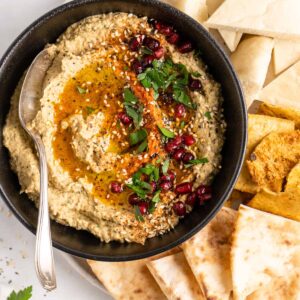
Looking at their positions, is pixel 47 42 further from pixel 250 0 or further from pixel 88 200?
pixel 250 0

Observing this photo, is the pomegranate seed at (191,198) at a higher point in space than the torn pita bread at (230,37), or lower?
lower

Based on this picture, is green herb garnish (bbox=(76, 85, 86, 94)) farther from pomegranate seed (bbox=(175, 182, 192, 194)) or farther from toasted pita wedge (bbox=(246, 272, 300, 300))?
toasted pita wedge (bbox=(246, 272, 300, 300))

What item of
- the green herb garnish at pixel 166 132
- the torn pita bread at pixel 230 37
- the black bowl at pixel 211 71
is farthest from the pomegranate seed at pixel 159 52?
the torn pita bread at pixel 230 37

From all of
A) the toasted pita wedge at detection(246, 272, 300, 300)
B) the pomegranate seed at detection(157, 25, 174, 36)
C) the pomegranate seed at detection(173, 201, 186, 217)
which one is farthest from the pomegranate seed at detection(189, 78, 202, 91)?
the toasted pita wedge at detection(246, 272, 300, 300)

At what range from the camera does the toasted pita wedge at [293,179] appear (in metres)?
3.95

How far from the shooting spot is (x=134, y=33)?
A: 3.84 metres

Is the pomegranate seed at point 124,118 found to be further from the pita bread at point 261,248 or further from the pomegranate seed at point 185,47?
the pita bread at point 261,248

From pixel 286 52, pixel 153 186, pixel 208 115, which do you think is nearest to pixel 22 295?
pixel 153 186

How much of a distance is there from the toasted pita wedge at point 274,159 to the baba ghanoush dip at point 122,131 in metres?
0.37

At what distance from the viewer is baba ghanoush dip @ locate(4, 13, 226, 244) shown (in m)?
3.69

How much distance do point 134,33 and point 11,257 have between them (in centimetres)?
204

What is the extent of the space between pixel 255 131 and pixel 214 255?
96 centimetres

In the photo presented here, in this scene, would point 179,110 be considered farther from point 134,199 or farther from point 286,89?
point 286,89

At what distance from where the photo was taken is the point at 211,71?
393cm
